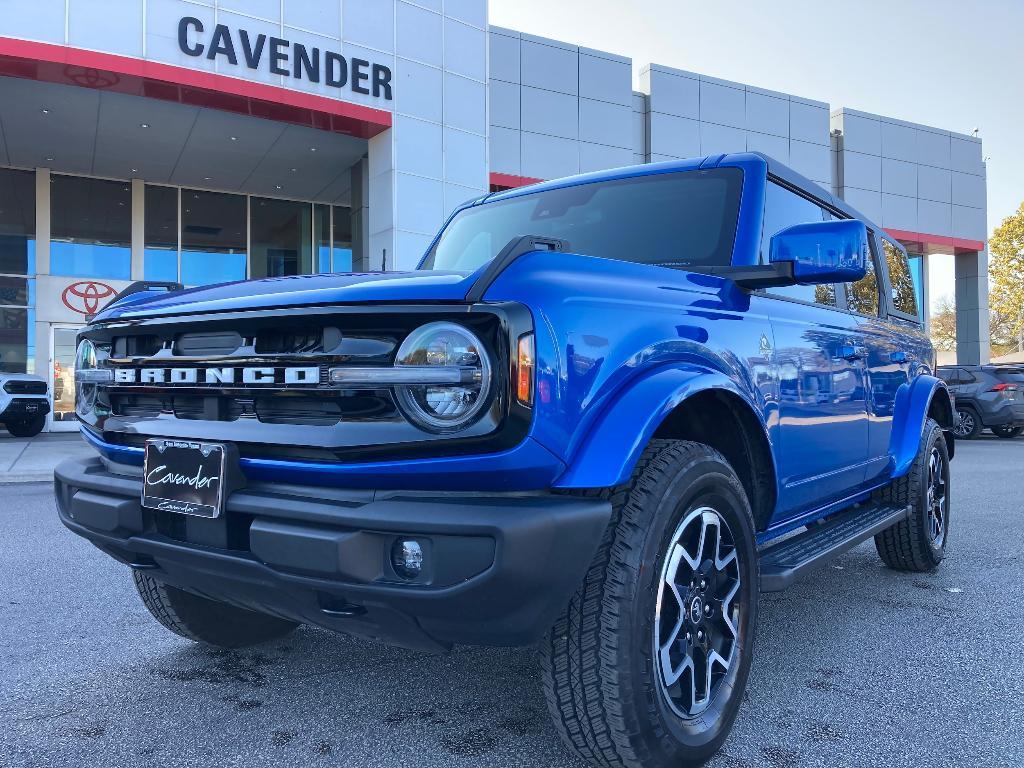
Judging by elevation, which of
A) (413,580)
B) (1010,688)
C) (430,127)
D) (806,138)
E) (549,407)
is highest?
(806,138)

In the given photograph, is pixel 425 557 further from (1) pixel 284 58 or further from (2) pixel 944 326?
(2) pixel 944 326

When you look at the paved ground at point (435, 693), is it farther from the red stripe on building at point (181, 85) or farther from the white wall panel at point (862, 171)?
the white wall panel at point (862, 171)

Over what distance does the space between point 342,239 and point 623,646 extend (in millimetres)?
20163

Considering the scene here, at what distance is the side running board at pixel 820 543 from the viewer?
99.3 inches

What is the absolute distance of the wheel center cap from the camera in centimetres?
217

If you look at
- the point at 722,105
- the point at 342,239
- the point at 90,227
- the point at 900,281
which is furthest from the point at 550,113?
the point at 900,281

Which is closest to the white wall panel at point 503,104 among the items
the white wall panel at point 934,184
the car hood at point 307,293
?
the white wall panel at point 934,184

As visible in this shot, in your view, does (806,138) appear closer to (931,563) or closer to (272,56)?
(272,56)

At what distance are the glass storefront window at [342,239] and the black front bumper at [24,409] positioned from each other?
7754 millimetres

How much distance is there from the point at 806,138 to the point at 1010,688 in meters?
23.7

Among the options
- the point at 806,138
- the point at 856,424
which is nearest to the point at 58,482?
the point at 856,424

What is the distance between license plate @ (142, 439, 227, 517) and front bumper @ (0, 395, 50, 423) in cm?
1473

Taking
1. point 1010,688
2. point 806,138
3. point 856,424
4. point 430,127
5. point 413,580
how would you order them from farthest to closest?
point 806,138 → point 430,127 → point 856,424 → point 1010,688 → point 413,580

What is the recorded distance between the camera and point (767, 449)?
259cm
